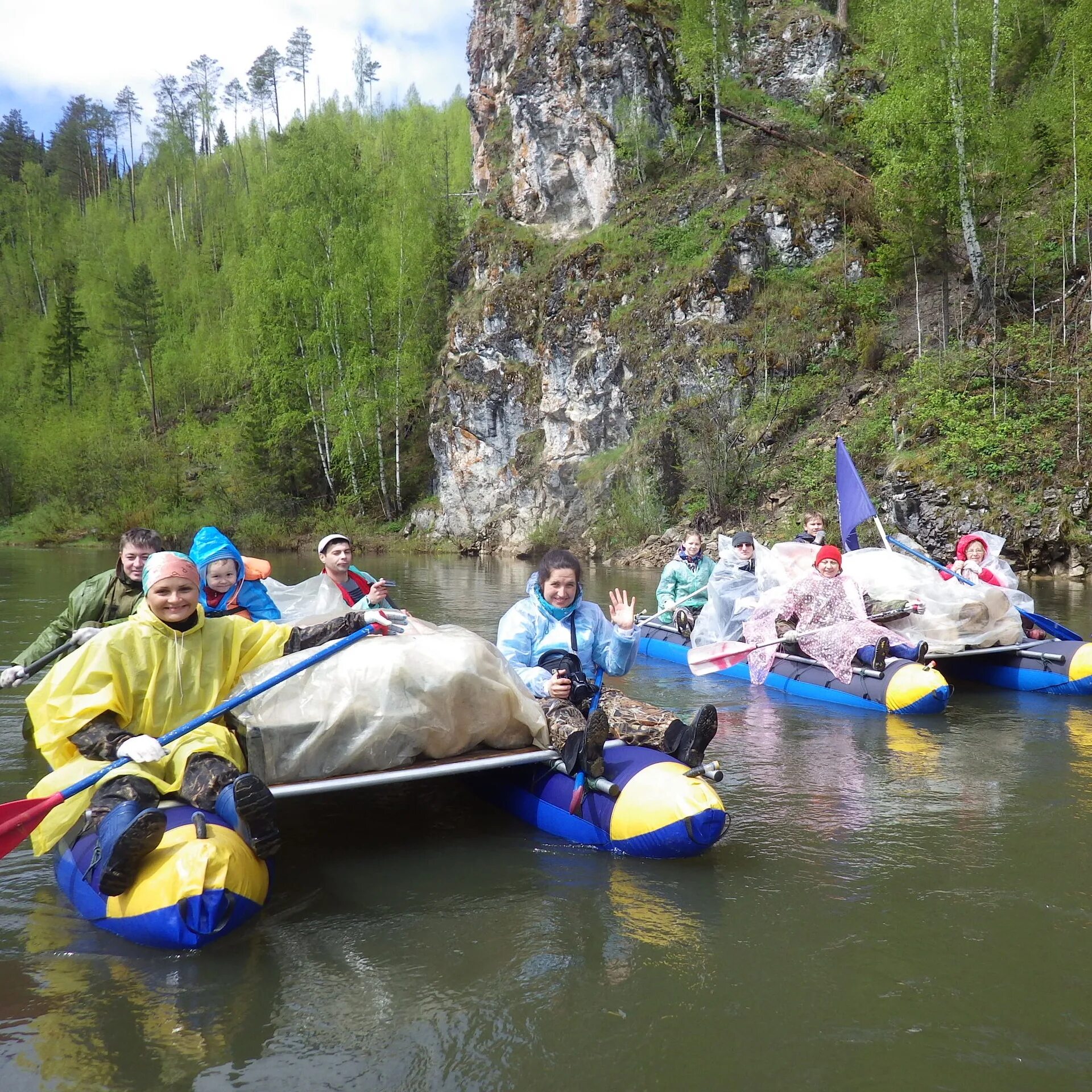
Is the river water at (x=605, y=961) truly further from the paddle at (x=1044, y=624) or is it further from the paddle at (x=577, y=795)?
the paddle at (x=1044, y=624)

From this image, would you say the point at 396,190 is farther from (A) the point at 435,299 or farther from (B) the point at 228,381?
(B) the point at 228,381

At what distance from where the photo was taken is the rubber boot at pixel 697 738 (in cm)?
431

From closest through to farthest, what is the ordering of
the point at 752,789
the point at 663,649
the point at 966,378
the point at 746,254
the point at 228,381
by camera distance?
the point at 752,789
the point at 663,649
the point at 966,378
the point at 746,254
the point at 228,381

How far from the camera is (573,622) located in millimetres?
5047

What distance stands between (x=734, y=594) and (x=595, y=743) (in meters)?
5.34

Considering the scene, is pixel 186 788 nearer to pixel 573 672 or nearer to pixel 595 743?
pixel 595 743

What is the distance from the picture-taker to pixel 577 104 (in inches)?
1061

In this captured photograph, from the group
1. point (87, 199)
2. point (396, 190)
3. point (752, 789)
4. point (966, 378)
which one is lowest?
point (752, 789)

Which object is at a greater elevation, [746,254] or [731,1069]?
[746,254]

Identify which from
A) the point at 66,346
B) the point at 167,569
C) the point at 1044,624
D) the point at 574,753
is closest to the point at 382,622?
the point at 167,569

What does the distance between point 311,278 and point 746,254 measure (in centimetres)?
1374

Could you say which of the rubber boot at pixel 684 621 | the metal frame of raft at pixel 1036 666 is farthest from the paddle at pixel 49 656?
the metal frame of raft at pixel 1036 666

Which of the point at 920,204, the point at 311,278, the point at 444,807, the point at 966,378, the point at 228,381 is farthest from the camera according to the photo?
the point at 228,381

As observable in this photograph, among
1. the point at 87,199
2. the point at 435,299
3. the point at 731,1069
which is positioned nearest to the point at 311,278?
the point at 435,299
